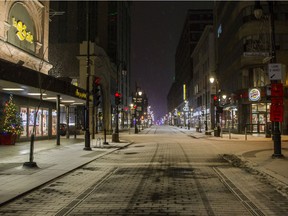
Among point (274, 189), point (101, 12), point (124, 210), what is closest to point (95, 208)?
point (124, 210)

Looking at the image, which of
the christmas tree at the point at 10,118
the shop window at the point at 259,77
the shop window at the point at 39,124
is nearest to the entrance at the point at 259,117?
the shop window at the point at 259,77

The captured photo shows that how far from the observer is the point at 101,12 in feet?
342

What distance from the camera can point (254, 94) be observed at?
164ft

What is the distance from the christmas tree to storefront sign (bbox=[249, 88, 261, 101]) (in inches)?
1237

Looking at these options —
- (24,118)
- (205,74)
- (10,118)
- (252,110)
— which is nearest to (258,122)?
(252,110)

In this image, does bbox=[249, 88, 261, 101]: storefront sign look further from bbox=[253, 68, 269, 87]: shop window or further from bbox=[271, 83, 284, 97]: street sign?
bbox=[271, 83, 284, 97]: street sign

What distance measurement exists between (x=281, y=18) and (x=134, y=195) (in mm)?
46465

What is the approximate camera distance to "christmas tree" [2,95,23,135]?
27.2 m

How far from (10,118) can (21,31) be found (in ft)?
22.5

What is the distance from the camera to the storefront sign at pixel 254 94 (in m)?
49.7

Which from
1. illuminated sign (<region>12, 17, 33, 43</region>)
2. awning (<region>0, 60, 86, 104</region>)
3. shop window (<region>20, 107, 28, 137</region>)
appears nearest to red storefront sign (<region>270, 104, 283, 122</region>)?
awning (<region>0, 60, 86, 104</region>)

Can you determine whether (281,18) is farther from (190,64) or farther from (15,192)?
(190,64)

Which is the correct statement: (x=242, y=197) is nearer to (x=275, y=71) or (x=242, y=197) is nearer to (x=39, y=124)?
(x=275, y=71)

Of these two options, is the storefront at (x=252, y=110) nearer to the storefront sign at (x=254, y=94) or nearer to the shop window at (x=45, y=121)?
the storefront sign at (x=254, y=94)
